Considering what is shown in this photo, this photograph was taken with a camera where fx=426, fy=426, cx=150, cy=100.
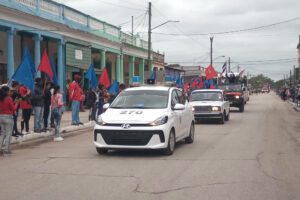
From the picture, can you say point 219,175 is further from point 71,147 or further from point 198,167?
point 71,147

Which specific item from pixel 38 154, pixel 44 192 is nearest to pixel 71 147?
pixel 38 154

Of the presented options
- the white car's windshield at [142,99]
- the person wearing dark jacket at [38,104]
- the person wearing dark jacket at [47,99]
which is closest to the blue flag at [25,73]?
the person wearing dark jacket at [38,104]

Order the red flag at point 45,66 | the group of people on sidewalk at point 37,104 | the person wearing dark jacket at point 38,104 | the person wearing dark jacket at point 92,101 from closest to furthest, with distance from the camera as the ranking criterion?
1. the group of people on sidewalk at point 37,104
2. the person wearing dark jacket at point 38,104
3. the red flag at point 45,66
4. the person wearing dark jacket at point 92,101

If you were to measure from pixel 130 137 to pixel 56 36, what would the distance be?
1801 cm

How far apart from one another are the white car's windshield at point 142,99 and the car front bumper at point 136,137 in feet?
3.68

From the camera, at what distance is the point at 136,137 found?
9.64 meters

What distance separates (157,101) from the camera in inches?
433

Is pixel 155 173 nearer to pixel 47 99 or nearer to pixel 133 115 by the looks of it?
pixel 133 115

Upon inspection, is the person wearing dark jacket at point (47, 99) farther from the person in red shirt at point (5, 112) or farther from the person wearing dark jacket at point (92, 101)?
the person in red shirt at point (5, 112)

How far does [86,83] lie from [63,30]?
6.67 metres

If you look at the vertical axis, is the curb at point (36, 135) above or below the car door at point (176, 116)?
below

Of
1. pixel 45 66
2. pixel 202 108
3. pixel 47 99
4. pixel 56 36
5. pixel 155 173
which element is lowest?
pixel 155 173

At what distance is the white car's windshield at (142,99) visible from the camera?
1081cm

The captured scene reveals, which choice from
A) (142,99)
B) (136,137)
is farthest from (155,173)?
(142,99)
